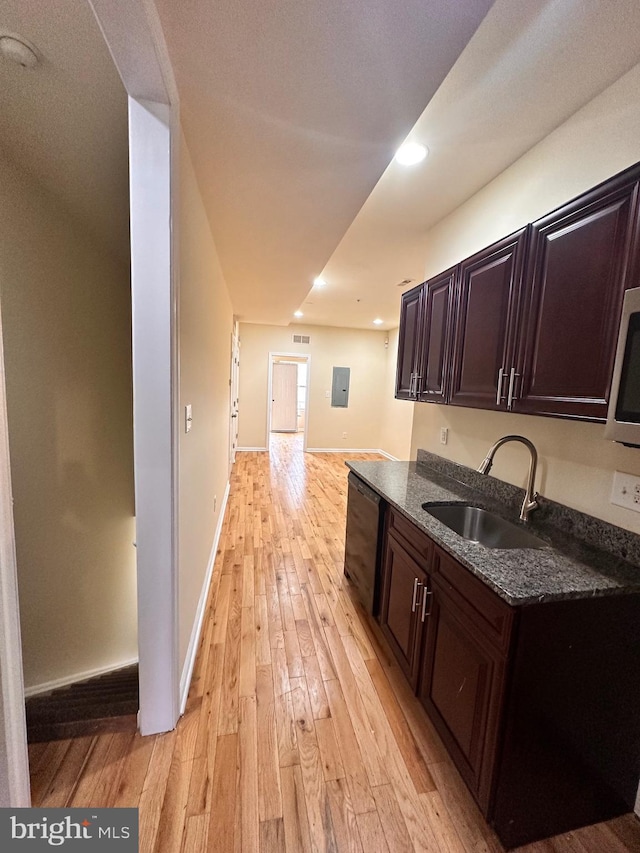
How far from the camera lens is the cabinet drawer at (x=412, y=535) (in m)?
1.42

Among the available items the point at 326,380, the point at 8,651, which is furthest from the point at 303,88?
the point at 326,380

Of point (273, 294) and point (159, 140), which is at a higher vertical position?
point (273, 294)

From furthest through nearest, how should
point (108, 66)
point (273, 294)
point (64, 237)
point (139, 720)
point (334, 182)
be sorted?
point (273, 294), point (64, 237), point (334, 182), point (139, 720), point (108, 66)

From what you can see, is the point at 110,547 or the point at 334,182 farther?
the point at 110,547

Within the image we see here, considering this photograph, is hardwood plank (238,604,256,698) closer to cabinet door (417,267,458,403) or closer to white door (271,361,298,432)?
cabinet door (417,267,458,403)

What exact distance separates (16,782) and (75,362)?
6.28 ft

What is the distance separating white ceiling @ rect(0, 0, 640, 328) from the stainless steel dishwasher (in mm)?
1678

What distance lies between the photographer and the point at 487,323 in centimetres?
159

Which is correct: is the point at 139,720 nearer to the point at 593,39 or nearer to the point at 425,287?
the point at 425,287

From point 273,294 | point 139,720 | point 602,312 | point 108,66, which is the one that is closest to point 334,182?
point 108,66

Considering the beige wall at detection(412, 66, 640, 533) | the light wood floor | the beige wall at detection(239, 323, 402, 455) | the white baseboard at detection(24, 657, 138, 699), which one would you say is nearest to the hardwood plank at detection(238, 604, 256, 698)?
the light wood floor

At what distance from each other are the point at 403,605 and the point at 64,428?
2197 millimetres

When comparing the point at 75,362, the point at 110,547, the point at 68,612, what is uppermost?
the point at 75,362

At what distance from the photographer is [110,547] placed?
2.40m
